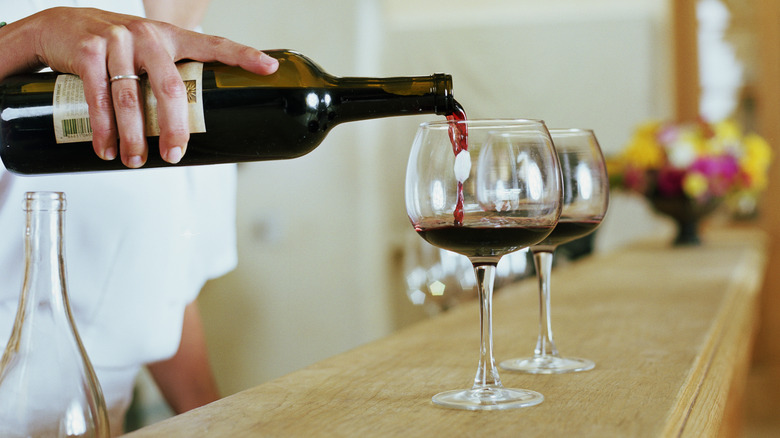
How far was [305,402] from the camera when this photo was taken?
0.68 metres

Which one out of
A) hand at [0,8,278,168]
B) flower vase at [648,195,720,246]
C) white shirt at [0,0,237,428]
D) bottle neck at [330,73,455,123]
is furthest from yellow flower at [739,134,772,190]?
hand at [0,8,278,168]

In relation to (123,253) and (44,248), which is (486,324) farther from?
(123,253)

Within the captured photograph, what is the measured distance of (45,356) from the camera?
1.93 ft

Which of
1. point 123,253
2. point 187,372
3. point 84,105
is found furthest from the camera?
point 187,372

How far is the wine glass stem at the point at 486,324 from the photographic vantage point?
65cm

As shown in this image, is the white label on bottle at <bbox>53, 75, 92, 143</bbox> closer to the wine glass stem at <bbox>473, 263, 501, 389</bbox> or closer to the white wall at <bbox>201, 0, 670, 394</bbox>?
the wine glass stem at <bbox>473, 263, 501, 389</bbox>

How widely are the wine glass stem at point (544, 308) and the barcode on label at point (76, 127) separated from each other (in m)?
0.46

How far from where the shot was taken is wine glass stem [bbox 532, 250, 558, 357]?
33.2 inches

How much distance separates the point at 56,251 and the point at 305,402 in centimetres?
23

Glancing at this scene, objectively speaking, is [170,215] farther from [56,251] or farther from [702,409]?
[702,409]

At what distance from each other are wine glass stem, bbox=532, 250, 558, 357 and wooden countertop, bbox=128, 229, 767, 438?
53 millimetres

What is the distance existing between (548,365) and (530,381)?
0.20ft

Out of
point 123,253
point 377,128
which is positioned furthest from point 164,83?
point 377,128

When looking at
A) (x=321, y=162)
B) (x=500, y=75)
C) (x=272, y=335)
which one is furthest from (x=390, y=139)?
(x=272, y=335)
